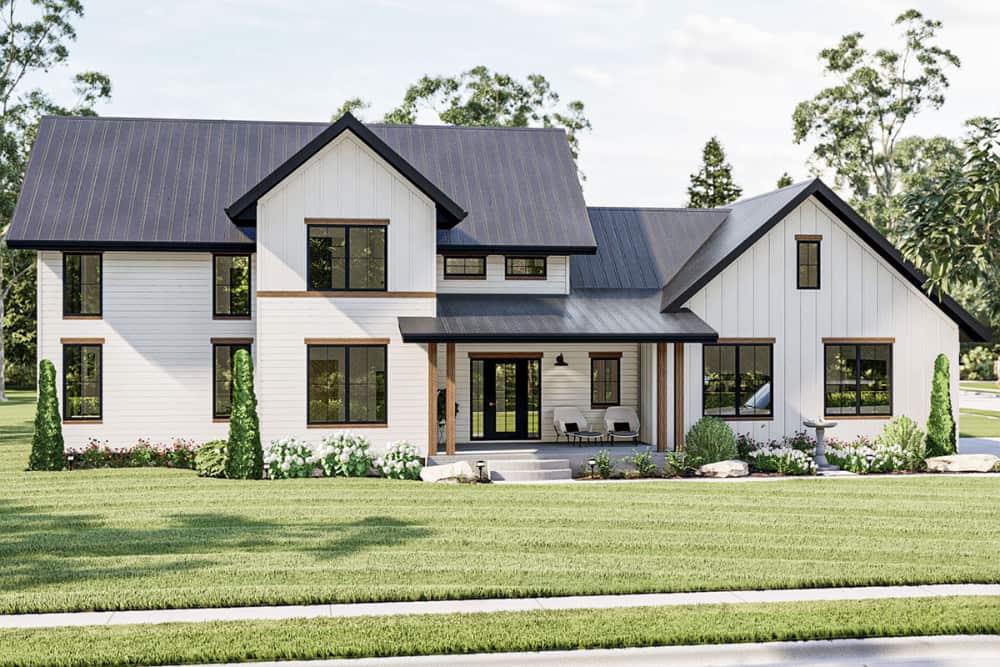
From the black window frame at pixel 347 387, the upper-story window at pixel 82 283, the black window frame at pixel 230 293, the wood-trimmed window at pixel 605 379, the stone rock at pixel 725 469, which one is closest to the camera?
the stone rock at pixel 725 469

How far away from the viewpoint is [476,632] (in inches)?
392

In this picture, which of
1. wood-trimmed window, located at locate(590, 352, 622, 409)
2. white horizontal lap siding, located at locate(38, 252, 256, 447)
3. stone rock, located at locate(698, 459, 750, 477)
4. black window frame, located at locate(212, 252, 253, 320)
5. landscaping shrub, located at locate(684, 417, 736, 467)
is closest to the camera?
stone rock, located at locate(698, 459, 750, 477)

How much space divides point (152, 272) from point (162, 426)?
3794mm

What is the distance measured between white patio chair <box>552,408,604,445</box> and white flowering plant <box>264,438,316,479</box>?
665 cm

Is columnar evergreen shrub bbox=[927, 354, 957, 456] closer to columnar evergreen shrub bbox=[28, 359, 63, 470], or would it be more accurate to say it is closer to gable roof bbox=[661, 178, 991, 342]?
gable roof bbox=[661, 178, 991, 342]

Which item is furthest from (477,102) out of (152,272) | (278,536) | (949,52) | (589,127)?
(278,536)

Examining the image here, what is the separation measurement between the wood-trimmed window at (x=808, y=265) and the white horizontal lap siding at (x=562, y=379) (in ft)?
15.2

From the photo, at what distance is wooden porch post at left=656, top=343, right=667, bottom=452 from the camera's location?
23844mm

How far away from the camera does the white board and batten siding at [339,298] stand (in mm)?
22625

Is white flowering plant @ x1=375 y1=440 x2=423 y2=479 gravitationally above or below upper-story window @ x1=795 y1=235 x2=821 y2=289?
below

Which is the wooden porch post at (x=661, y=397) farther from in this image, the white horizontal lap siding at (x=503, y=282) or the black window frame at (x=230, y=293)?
the black window frame at (x=230, y=293)

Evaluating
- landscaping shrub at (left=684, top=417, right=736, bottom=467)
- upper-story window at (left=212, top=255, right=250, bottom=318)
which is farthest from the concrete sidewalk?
upper-story window at (left=212, top=255, right=250, bottom=318)

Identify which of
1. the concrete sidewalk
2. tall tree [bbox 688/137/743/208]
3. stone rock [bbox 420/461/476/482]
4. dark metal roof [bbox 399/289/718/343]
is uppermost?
tall tree [bbox 688/137/743/208]

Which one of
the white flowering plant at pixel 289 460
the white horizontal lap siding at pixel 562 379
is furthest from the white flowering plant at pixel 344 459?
the white horizontal lap siding at pixel 562 379
